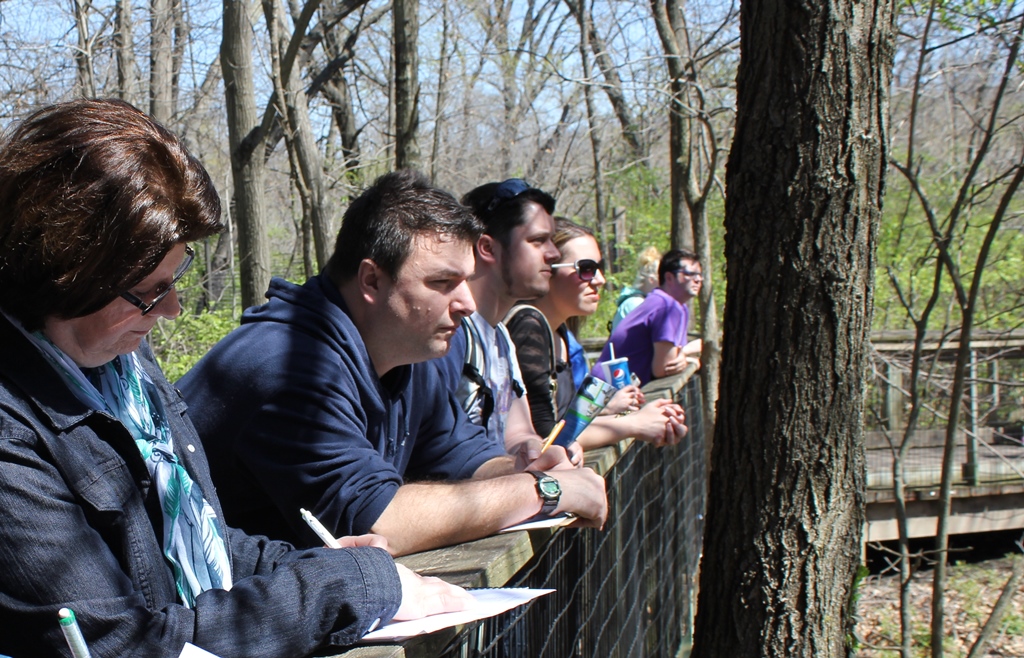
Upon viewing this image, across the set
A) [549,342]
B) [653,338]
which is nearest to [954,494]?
[653,338]

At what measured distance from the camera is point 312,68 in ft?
46.3

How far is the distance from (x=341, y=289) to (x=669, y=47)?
219 inches

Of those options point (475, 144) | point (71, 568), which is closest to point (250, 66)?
point (71, 568)

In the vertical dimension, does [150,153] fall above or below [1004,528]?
above

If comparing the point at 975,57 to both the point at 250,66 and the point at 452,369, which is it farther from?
the point at 250,66

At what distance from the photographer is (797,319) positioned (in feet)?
9.02

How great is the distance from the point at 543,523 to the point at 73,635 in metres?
1.16

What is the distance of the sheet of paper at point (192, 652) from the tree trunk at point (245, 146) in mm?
6975

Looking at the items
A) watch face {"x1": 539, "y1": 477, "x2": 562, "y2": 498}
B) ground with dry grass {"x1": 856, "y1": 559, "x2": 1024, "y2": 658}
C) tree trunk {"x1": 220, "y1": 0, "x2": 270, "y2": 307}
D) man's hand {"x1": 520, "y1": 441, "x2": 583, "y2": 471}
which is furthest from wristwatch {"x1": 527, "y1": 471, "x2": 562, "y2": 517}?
tree trunk {"x1": 220, "y1": 0, "x2": 270, "y2": 307}

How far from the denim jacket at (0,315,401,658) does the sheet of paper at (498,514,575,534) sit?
1.76 feet

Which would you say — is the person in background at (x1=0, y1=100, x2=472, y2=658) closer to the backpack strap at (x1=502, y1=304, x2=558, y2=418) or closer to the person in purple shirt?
the backpack strap at (x1=502, y1=304, x2=558, y2=418)

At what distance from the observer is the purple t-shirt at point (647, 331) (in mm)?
6102

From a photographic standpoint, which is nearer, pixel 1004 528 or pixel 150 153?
pixel 150 153

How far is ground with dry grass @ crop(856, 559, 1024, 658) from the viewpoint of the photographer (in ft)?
25.4
